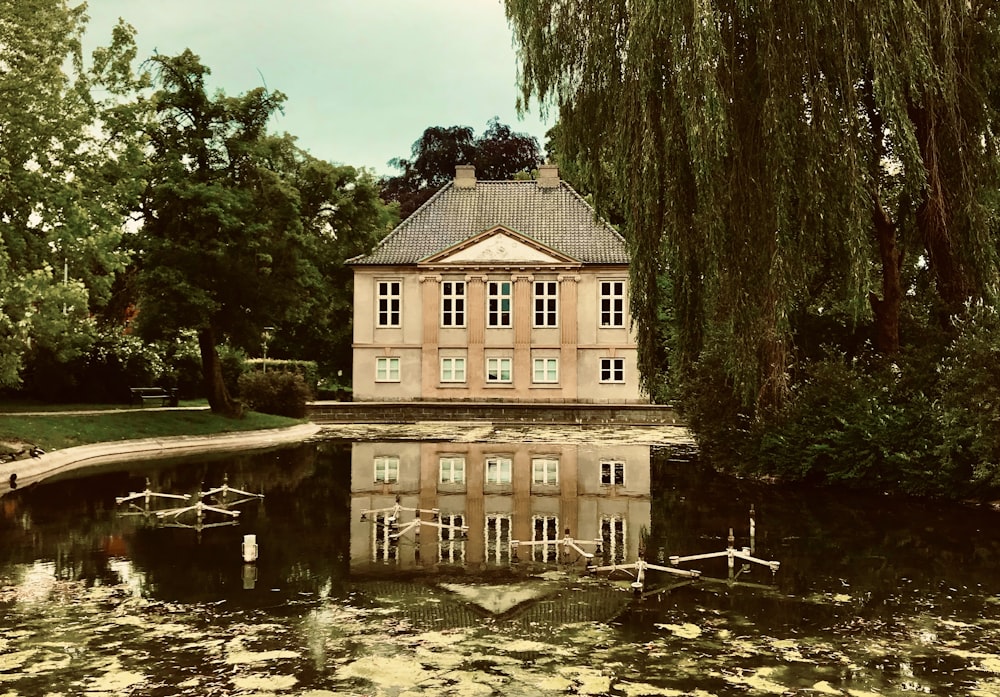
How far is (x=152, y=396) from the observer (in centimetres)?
3378

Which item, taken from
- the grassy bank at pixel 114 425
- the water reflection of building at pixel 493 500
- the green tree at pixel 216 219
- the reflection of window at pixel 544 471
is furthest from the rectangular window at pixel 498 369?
the reflection of window at pixel 544 471

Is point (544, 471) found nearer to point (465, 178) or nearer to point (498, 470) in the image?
point (498, 470)

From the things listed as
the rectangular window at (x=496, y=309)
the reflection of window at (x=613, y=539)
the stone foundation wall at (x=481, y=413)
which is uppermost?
the rectangular window at (x=496, y=309)

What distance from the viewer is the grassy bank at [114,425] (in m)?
22.0

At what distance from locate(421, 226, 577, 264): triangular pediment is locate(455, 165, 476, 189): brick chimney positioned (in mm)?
4497

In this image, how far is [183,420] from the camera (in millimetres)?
28266

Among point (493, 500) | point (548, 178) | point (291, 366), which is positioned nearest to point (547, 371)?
point (548, 178)

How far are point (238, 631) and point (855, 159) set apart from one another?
11.2 m

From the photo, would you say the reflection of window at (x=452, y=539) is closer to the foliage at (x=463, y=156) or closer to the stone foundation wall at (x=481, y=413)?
the stone foundation wall at (x=481, y=413)

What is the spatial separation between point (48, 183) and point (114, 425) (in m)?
7.14

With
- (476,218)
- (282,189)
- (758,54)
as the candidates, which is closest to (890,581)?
(758,54)

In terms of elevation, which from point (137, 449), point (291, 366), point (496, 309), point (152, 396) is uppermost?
point (496, 309)

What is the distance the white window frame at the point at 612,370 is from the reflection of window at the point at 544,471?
21370 mm

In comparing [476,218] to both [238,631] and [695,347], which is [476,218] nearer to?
[695,347]
